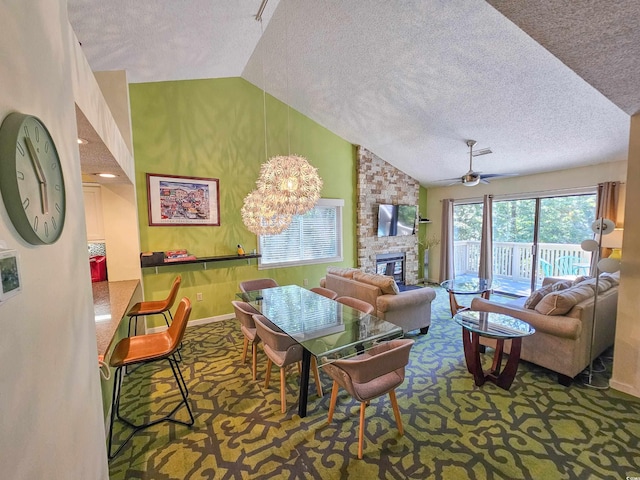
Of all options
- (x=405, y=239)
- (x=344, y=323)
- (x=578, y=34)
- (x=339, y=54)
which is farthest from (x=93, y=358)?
(x=405, y=239)

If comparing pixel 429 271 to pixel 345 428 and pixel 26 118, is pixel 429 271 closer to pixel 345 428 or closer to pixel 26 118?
pixel 345 428

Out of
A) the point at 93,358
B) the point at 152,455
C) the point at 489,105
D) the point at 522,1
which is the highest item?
the point at 489,105

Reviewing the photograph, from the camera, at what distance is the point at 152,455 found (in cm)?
185

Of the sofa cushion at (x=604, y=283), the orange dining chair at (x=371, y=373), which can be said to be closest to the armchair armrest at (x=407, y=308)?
the orange dining chair at (x=371, y=373)

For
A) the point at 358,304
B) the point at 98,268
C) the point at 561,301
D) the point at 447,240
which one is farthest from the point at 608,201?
the point at 98,268

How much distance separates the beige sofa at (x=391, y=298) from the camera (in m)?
3.28

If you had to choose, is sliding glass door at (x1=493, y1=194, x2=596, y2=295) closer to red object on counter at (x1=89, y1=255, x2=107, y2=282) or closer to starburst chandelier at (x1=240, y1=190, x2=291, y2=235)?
starburst chandelier at (x1=240, y1=190, x2=291, y2=235)

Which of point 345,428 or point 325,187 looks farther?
point 325,187

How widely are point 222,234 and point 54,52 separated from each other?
11.4ft

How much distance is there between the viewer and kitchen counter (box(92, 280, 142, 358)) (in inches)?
63.1

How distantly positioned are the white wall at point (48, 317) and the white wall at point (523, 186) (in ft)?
20.5

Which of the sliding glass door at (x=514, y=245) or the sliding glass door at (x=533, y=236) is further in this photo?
the sliding glass door at (x=514, y=245)

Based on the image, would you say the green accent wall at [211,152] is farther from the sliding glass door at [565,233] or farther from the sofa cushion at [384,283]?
the sliding glass door at [565,233]

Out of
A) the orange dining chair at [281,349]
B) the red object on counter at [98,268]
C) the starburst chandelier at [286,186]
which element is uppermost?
the starburst chandelier at [286,186]
